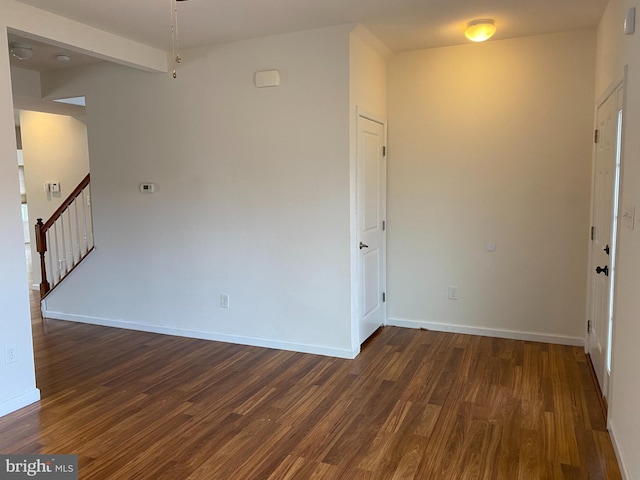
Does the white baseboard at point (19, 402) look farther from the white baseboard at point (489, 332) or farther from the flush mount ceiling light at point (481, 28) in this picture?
the flush mount ceiling light at point (481, 28)

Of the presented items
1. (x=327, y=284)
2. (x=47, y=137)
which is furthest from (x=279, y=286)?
(x=47, y=137)

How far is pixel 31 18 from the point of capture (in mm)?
3209

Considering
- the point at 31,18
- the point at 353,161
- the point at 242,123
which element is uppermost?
the point at 31,18

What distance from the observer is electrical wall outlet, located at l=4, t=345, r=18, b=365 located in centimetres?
308

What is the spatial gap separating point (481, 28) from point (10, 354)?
3.98 m

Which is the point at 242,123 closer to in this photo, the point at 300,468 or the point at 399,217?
the point at 399,217

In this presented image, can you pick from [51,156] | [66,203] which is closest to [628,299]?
[66,203]

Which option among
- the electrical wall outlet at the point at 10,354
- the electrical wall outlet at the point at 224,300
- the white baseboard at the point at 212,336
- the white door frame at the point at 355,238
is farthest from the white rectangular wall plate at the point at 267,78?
the electrical wall outlet at the point at 10,354

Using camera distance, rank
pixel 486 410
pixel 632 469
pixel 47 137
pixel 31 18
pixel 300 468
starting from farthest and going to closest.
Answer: pixel 47 137, pixel 31 18, pixel 486 410, pixel 300 468, pixel 632 469

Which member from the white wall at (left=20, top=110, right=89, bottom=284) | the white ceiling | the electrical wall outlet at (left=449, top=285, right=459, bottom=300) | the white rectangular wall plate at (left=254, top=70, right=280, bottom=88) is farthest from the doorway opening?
the white wall at (left=20, top=110, right=89, bottom=284)

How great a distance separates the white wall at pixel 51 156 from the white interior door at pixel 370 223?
158 inches

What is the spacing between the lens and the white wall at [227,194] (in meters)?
3.90

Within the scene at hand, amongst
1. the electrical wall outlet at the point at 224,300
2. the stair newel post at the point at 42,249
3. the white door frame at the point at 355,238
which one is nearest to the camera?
the white door frame at the point at 355,238

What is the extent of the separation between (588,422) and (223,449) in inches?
82.9
